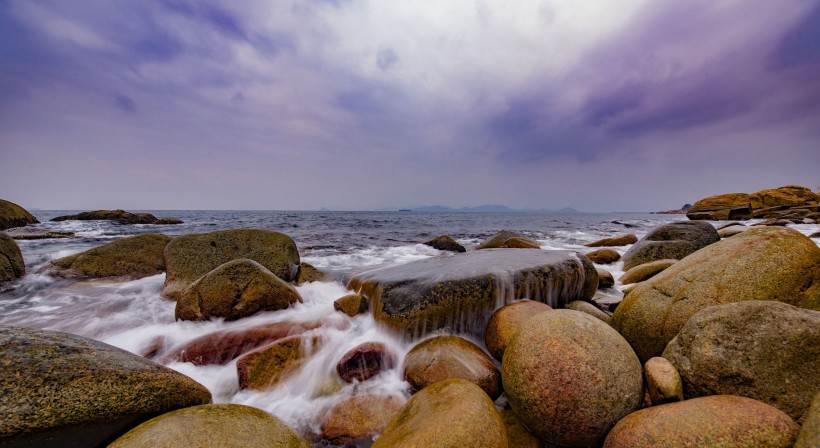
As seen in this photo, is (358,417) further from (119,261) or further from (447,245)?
(447,245)

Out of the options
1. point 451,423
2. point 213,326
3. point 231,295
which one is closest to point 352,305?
point 231,295

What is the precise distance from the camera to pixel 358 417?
3.66 m

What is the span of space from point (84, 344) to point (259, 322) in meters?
2.72

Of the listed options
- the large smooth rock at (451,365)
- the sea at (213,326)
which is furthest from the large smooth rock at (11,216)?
the large smooth rock at (451,365)

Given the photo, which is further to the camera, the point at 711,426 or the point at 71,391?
the point at 71,391

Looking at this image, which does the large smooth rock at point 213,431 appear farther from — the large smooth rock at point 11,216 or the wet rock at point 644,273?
the large smooth rock at point 11,216

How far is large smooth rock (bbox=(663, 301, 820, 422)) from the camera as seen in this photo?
8.31 feet

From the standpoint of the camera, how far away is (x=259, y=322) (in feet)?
18.5

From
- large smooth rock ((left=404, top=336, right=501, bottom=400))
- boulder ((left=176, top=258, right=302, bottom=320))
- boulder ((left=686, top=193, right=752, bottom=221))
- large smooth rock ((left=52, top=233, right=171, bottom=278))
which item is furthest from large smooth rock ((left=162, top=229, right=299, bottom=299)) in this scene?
boulder ((left=686, top=193, right=752, bottom=221))

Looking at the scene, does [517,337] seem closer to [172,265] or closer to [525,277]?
[525,277]

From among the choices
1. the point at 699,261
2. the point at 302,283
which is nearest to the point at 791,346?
the point at 699,261

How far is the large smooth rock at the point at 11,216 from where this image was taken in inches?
950

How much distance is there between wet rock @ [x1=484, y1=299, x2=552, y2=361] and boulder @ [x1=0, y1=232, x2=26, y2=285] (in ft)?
41.7

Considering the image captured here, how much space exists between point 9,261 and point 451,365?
12.9 meters
